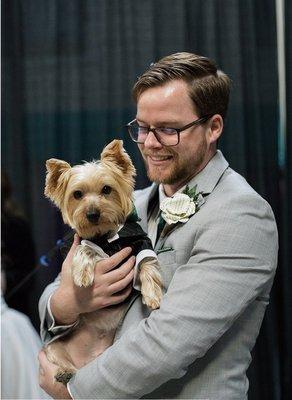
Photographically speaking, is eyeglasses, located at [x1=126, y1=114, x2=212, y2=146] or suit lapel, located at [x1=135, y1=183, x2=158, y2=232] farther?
suit lapel, located at [x1=135, y1=183, x2=158, y2=232]

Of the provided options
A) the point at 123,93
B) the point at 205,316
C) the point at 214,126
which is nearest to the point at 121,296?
the point at 205,316

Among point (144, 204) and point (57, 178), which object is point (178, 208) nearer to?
point (144, 204)

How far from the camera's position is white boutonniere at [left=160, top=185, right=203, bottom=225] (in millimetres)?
1464

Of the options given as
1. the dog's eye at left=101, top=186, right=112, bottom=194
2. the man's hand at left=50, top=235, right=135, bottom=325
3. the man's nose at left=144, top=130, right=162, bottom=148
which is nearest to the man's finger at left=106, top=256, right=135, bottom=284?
the man's hand at left=50, top=235, right=135, bottom=325

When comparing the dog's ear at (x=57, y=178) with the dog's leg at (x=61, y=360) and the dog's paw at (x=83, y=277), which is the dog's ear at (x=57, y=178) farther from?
the dog's leg at (x=61, y=360)

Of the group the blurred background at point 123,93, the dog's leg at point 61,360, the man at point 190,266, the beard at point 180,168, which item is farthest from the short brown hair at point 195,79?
the dog's leg at point 61,360

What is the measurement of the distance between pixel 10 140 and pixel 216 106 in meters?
0.92

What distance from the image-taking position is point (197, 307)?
1283 millimetres

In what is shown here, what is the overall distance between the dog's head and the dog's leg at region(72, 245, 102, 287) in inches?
3.0

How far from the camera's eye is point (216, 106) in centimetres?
155

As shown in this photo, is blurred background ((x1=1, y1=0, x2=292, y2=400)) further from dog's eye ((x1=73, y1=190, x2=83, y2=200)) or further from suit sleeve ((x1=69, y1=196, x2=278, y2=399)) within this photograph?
suit sleeve ((x1=69, y1=196, x2=278, y2=399))

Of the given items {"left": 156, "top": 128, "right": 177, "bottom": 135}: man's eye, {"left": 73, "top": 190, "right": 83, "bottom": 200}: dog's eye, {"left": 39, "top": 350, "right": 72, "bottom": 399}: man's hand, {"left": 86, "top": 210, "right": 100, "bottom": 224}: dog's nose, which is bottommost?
{"left": 39, "top": 350, "right": 72, "bottom": 399}: man's hand

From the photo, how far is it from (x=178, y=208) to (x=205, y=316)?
329 millimetres

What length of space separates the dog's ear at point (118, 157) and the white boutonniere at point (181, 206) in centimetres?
16
